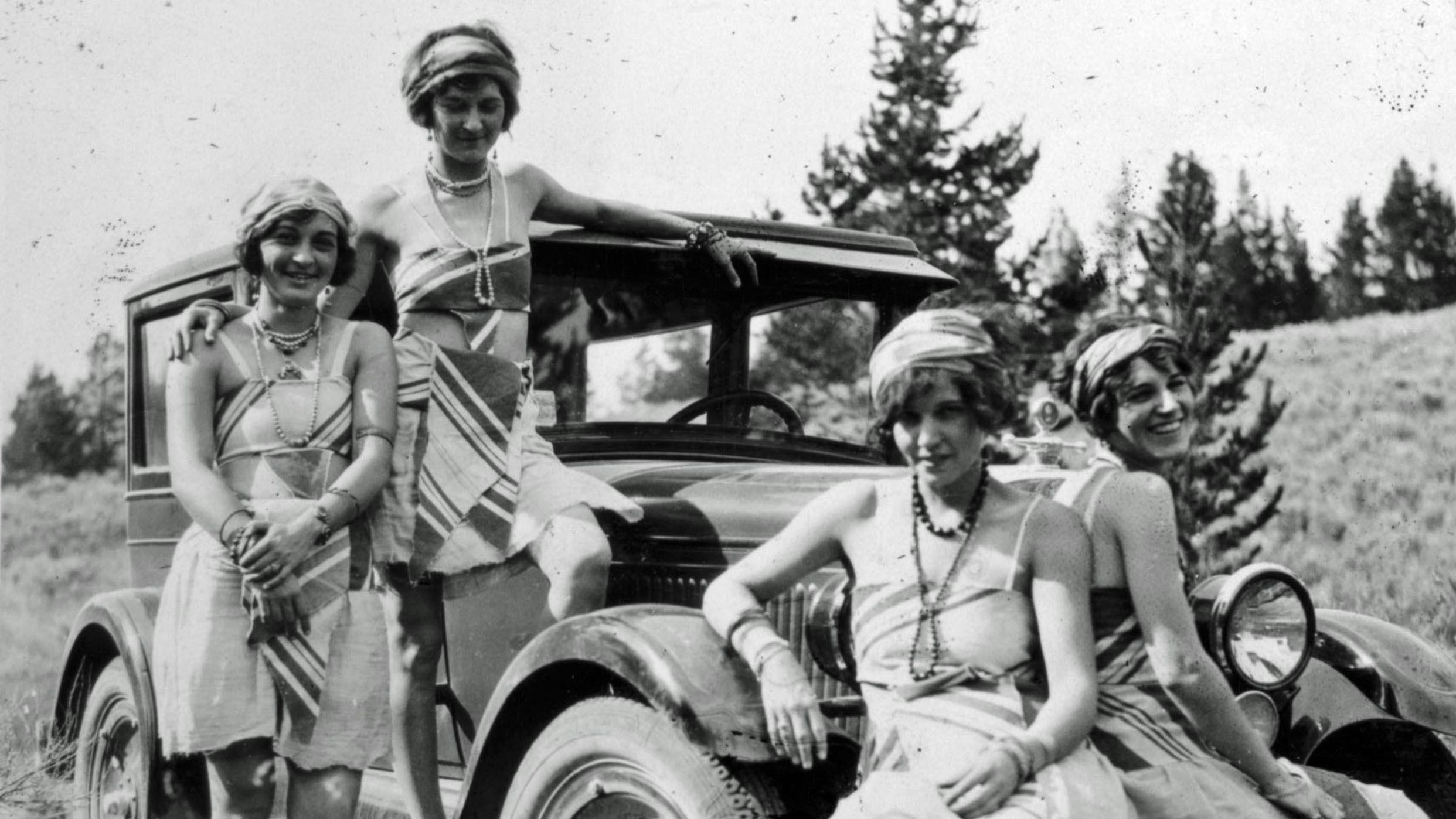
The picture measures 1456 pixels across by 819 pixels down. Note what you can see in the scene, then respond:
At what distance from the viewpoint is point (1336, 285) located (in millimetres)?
30375

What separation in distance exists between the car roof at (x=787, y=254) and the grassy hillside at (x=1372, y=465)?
24.1 ft

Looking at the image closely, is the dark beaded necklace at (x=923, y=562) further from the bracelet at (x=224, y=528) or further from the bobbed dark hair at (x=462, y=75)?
the bobbed dark hair at (x=462, y=75)

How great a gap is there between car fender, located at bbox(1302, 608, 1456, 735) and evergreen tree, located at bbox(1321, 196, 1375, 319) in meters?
24.7

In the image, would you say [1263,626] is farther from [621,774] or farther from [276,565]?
[276,565]

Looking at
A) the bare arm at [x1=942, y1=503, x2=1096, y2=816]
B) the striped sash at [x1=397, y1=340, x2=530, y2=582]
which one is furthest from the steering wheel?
the bare arm at [x1=942, y1=503, x2=1096, y2=816]

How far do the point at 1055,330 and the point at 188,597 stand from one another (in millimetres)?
14588

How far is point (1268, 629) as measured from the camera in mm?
3012

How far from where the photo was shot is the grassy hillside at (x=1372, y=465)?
45.4ft

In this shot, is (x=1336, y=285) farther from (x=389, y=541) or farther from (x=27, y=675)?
(x=389, y=541)

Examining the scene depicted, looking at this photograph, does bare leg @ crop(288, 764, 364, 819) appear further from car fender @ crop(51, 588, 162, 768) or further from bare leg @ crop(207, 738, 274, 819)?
car fender @ crop(51, 588, 162, 768)

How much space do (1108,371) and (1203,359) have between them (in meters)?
10.9

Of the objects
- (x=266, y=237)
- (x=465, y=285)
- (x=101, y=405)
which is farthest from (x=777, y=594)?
(x=101, y=405)

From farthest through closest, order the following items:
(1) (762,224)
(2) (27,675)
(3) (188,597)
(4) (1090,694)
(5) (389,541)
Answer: (2) (27,675) → (1) (762,224) → (5) (389,541) → (3) (188,597) → (4) (1090,694)

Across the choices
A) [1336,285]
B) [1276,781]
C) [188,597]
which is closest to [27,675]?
[188,597]
